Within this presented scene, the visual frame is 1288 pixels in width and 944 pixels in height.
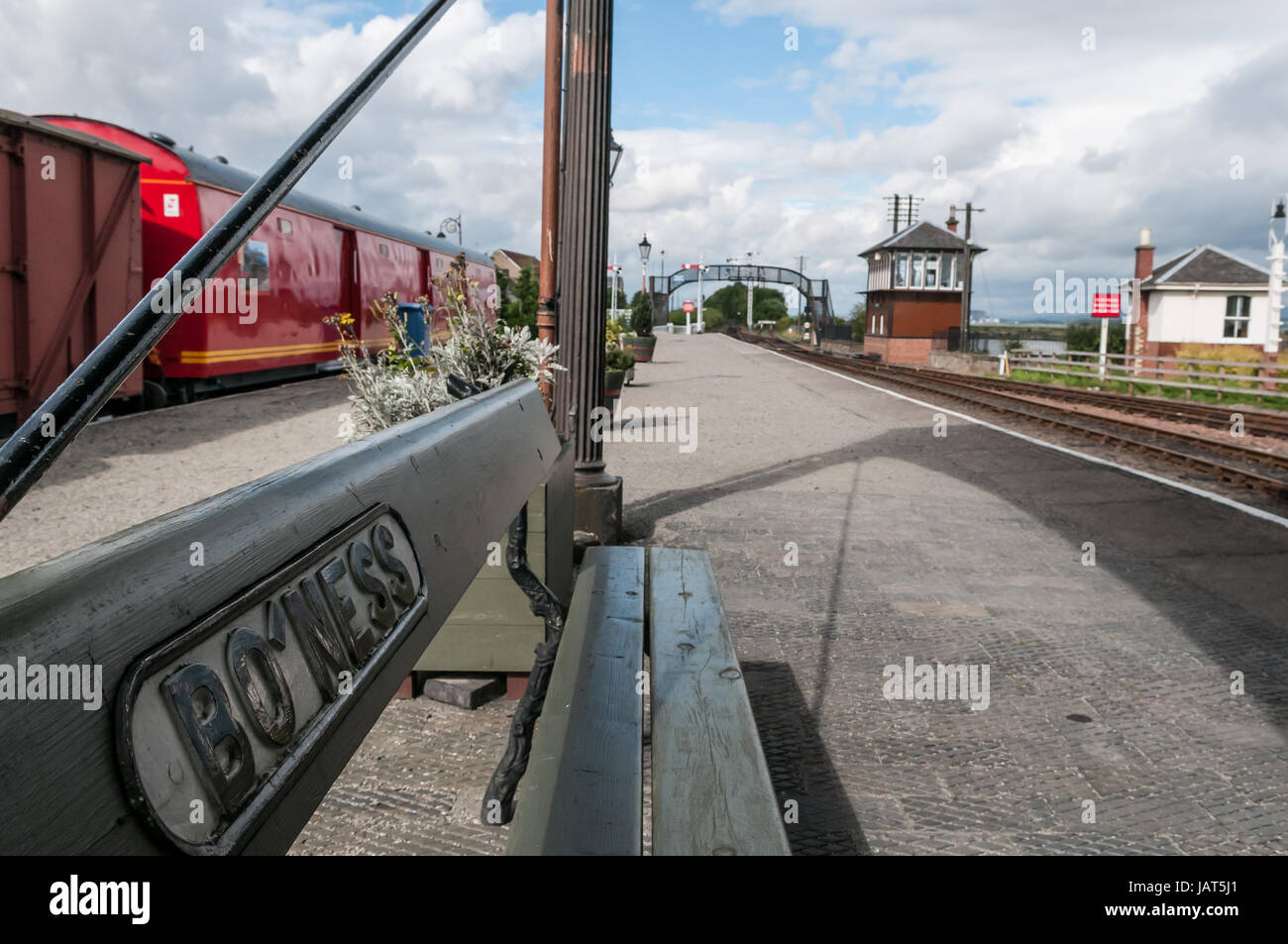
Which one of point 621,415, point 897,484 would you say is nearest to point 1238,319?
point 621,415

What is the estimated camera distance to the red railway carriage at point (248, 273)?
11961 mm

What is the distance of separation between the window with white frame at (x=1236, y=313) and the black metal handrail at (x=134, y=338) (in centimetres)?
5422

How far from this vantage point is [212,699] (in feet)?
2.73

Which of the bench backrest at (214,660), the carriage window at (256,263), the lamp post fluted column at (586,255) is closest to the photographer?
the bench backrest at (214,660)

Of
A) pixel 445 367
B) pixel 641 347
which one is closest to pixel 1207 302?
pixel 641 347

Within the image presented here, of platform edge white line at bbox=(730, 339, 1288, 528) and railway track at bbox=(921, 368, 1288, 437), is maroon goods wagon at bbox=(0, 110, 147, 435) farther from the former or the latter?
railway track at bbox=(921, 368, 1288, 437)

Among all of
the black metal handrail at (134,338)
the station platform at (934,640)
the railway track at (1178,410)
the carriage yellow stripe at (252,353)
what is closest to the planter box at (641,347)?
the railway track at (1178,410)

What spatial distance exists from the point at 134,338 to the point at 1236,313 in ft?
181

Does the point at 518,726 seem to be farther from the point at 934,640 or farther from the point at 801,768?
the point at 934,640

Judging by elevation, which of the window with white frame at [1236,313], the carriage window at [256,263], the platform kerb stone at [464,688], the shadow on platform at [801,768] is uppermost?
the window with white frame at [1236,313]

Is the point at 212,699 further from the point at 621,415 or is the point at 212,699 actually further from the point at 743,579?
the point at 621,415

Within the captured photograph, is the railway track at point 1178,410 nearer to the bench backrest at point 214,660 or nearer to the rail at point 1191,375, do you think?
the rail at point 1191,375

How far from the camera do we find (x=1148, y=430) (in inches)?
603

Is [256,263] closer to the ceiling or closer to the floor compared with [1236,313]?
closer to the floor
